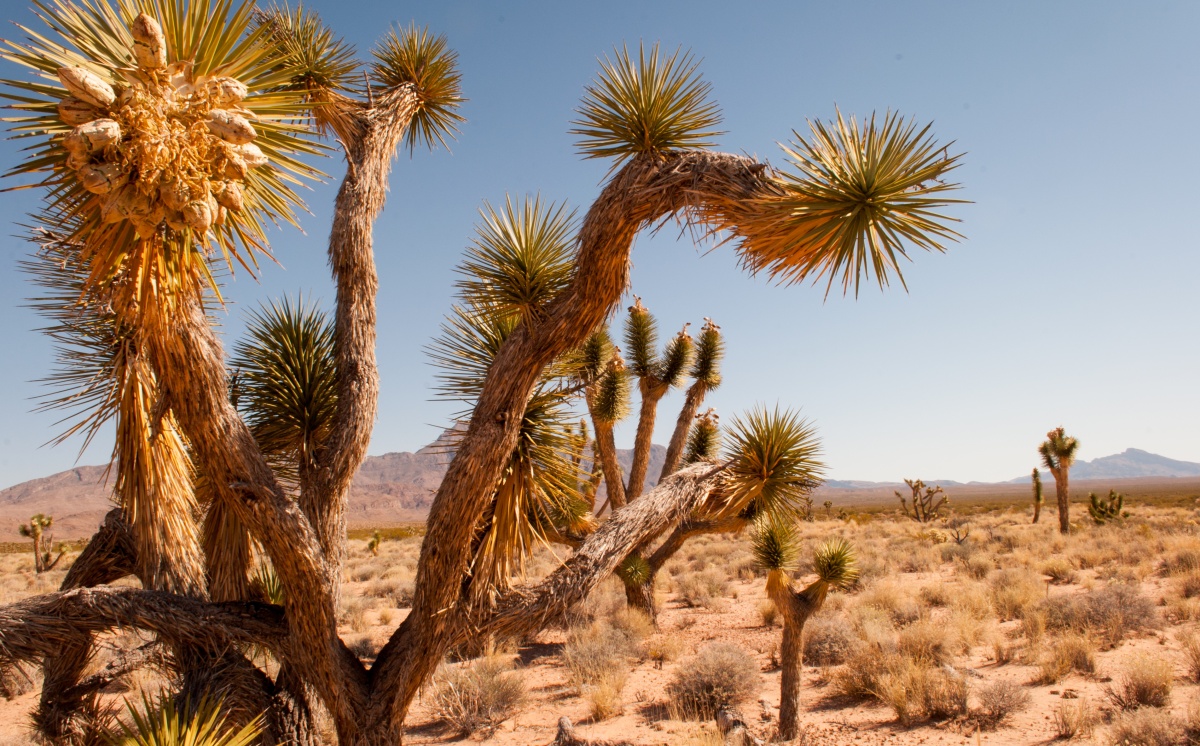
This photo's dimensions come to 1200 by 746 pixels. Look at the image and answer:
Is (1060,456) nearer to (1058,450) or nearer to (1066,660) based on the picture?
(1058,450)

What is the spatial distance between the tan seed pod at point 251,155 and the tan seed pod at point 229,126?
67 millimetres

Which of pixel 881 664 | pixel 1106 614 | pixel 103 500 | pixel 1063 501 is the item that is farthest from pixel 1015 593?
pixel 103 500

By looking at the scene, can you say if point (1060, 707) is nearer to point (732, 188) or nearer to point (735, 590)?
point (732, 188)

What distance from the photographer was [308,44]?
18.7ft

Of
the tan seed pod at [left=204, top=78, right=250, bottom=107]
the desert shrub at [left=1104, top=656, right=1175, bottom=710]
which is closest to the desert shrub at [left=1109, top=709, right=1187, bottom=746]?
the desert shrub at [left=1104, top=656, right=1175, bottom=710]

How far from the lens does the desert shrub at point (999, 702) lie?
7684 mm

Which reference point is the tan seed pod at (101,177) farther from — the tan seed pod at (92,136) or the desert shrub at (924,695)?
the desert shrub at (924,695)

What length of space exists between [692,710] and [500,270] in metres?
6.49

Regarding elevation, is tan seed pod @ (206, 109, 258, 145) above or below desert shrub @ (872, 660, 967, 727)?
above

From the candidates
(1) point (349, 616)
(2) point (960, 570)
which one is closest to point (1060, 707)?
(2) point (960, 570)

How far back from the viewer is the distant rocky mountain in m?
100

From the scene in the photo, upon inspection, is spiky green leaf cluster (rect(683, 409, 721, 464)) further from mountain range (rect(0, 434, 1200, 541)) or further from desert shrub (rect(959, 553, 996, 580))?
mountain range (rect(0, 434, 1200, 541))

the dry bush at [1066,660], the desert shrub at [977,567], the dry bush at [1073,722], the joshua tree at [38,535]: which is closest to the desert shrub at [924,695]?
the dry bush at [1073,722]

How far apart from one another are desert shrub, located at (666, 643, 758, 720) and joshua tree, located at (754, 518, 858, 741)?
0.87 meters
